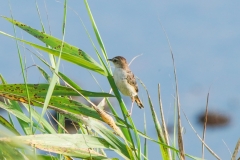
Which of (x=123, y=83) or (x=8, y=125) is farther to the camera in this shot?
(x=123, y=83)

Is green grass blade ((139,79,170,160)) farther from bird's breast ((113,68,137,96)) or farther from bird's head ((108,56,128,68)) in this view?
bird's head ((108,56,128,68))

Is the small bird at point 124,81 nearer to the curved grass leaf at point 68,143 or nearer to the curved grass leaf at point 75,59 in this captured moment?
the curved grass leaf at point 75,59

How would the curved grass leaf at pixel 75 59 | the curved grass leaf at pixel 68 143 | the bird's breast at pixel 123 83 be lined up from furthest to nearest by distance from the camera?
the bird's breast at pixel 123 83
the curved grass leaf at pixel 75 59
the curved grass leaf at pixel 68 143

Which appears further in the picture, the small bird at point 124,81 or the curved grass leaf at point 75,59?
the small bird at point 124,81

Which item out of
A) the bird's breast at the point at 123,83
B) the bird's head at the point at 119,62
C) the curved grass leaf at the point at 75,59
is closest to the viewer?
the curved grass leaf at the point at 75,59

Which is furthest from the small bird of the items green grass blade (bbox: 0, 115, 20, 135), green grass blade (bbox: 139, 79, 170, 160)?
green grass blade (bbox: 0, 115, 20, 135)

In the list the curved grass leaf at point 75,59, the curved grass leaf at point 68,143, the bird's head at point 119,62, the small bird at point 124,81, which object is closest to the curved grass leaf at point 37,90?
the curved grass leaf at point 75,59

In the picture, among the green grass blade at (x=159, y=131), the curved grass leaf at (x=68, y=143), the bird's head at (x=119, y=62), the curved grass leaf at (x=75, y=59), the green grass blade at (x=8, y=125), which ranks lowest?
the curved grass leaf at (x=68, y=143)

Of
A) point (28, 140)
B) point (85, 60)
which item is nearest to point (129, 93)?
point (85, 60)

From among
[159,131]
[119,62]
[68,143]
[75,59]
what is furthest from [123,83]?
[68,143]

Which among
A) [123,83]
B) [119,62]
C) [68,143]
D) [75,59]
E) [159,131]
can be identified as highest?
[119,62]

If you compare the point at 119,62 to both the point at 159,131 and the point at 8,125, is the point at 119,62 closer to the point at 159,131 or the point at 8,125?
the point at 159,131
